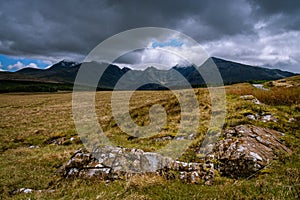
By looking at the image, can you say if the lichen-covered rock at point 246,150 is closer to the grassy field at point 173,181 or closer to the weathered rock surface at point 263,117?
the grassy field at point 173,181

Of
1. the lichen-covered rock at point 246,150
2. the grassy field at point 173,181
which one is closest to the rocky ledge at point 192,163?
the lichen-covered rock at point 246,150

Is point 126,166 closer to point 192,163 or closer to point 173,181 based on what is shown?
point 173,181

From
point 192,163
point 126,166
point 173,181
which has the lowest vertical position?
point 173,181

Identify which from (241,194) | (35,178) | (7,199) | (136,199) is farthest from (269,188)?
(35,178)

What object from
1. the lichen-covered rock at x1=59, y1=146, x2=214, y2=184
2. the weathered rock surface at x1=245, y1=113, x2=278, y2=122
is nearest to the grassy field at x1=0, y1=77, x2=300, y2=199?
the weathered rock surface at x1=245, y1=113, x2=278, y2=122

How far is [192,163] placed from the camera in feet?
27.5

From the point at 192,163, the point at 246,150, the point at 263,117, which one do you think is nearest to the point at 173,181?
the point at 192,163

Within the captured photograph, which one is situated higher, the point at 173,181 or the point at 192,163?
the point at 192,163

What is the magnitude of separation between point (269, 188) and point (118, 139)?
37.0 feet

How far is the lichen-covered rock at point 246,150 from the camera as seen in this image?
7.66 m

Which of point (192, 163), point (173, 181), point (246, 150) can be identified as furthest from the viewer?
point (192, 163)

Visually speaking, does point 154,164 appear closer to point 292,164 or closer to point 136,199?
point 136,199

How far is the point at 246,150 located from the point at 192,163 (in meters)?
2.31

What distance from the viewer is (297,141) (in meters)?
9.23
